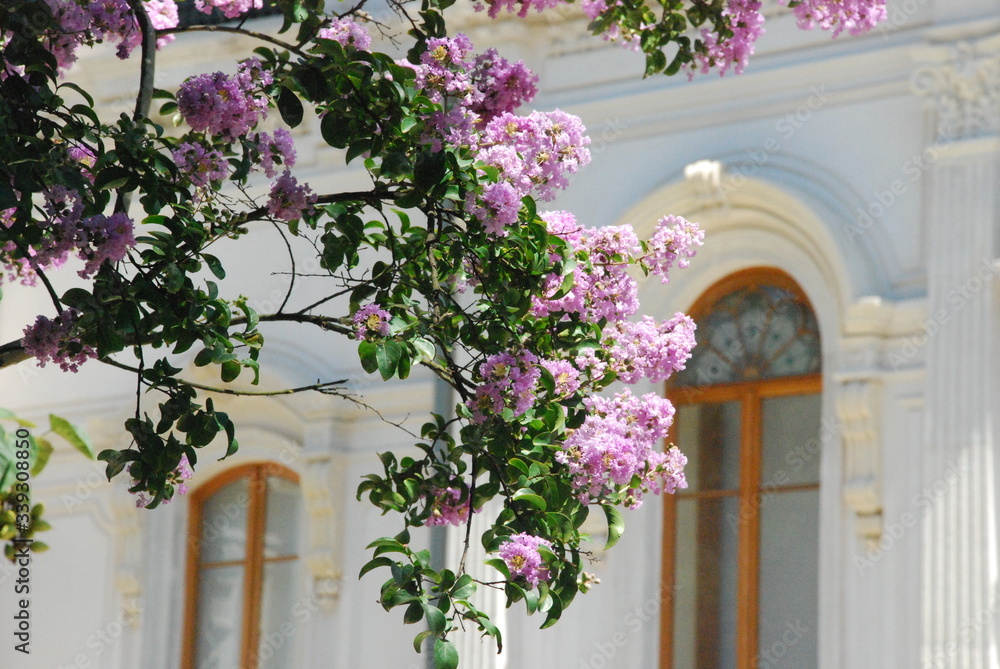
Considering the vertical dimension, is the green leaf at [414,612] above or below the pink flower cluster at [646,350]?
below

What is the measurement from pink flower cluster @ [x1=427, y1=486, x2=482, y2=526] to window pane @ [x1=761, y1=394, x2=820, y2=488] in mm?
3954

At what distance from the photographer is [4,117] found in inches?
208

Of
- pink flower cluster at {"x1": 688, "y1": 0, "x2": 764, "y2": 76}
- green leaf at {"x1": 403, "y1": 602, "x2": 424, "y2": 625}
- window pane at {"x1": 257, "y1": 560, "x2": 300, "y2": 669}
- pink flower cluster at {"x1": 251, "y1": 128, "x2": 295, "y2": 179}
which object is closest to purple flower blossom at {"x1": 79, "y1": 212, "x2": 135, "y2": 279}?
pink flower cluster at {"x1": 251, "y1": 128, "x2": 295, "y2": 179}

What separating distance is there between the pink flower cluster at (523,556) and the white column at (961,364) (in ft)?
12.1

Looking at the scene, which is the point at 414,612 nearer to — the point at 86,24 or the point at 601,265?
the point at 601,265

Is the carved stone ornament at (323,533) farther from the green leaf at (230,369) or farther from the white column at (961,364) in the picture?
the green leaf at (230,369)

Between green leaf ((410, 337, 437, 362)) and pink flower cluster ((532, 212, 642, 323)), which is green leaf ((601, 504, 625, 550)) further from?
green leaf ((410, 337, 437, 362))

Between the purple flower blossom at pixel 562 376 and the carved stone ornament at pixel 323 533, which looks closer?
the purple flower blossom at pixel 562 376

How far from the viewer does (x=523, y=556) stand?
18.3ft

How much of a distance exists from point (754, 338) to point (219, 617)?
411cm

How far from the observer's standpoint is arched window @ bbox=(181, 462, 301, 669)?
11578 millimetres

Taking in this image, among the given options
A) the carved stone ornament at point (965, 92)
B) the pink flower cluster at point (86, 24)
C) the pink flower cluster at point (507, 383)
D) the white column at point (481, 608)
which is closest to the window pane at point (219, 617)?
the white column at point (481, 608)

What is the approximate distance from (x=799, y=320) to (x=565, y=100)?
1997 mm

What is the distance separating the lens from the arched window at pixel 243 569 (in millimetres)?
11578
